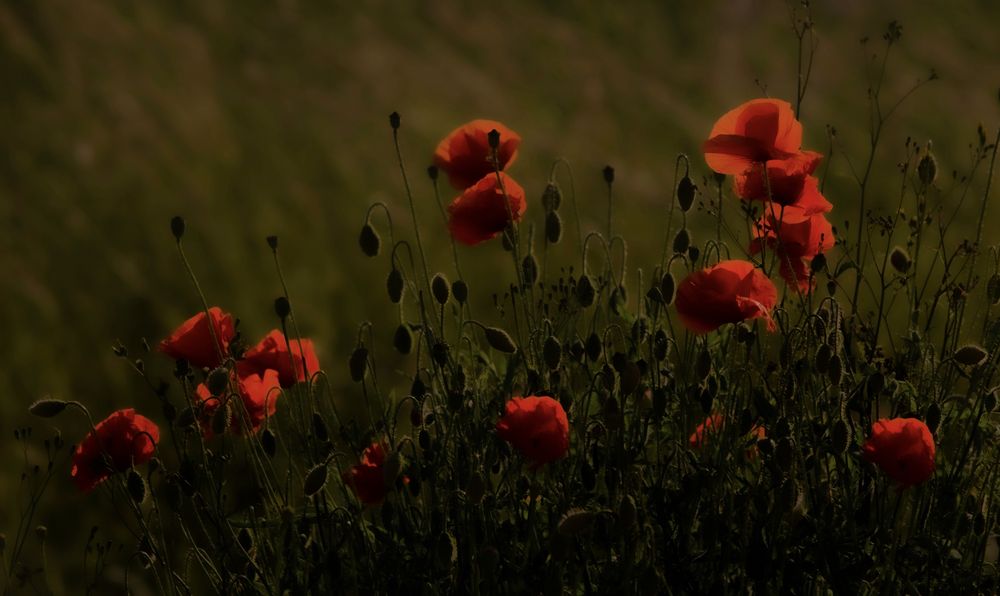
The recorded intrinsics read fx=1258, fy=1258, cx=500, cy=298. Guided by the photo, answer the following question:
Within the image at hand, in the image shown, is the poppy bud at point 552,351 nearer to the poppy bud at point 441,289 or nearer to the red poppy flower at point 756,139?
the poppy bud at point 441,289

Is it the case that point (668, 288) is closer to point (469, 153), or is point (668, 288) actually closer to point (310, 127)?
point (469, 153)

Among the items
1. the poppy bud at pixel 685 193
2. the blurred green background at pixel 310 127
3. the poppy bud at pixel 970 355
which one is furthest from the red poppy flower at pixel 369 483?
the blurred green background at pixel 310 127

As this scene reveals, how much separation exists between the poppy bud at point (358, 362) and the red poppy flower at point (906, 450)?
552 mm

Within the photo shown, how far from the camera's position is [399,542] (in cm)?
153

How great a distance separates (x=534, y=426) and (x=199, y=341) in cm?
48

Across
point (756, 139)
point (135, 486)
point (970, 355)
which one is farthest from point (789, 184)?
point (135, 486)

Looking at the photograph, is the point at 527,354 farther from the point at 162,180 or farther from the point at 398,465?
the point at 162,180

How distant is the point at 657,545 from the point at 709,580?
7 cm

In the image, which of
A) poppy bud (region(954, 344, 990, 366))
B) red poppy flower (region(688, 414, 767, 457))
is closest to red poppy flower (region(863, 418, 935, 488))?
poppy bud (region(954, 344, 990, 366))

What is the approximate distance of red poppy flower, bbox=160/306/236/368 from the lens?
1.51 m

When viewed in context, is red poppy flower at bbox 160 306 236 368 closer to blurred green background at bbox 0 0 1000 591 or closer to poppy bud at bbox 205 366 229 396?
poppy bud at bbox 205 366 229 396

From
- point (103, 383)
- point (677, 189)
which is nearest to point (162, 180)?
point (103, 383)

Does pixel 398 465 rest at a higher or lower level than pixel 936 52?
lower

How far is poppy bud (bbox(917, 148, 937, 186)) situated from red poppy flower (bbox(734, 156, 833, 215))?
0.39ft
